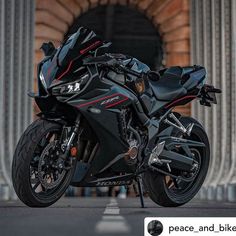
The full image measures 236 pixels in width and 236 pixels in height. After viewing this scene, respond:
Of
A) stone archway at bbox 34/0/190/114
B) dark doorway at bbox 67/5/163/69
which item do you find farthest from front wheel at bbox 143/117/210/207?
dark doorway at bbox 67/5/163/69

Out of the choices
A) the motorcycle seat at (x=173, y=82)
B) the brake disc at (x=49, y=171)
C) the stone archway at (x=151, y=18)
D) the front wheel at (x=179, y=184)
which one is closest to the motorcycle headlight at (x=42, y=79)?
the brake disc at (x=49, y=171)

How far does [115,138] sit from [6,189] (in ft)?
18.0

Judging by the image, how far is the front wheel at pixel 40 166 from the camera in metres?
3.44

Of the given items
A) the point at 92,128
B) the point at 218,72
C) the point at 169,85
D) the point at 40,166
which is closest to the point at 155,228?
the point at 40,166

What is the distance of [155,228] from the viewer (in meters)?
2.18

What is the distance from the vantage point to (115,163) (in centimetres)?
377

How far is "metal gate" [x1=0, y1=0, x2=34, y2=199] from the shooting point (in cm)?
1020

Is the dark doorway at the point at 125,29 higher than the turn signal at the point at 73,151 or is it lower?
higher

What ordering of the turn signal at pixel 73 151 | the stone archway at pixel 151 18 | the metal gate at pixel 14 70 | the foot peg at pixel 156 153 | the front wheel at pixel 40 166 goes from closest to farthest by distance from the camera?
the front wheel at pixel 40 166, the turn signal at pixel 73 151, the foot peg at pixel 156 153, the metal gate at pixel 14 70, the stone archway at pixel 151 18

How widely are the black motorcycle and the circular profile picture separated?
53.1 inches

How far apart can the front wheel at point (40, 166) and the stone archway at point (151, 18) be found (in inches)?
347

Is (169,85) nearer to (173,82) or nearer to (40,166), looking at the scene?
(173,82)

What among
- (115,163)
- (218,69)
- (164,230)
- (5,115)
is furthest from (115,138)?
(218,69)

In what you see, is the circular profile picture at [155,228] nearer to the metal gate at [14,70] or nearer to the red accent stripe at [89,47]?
the red accent stripe at [89,47]
